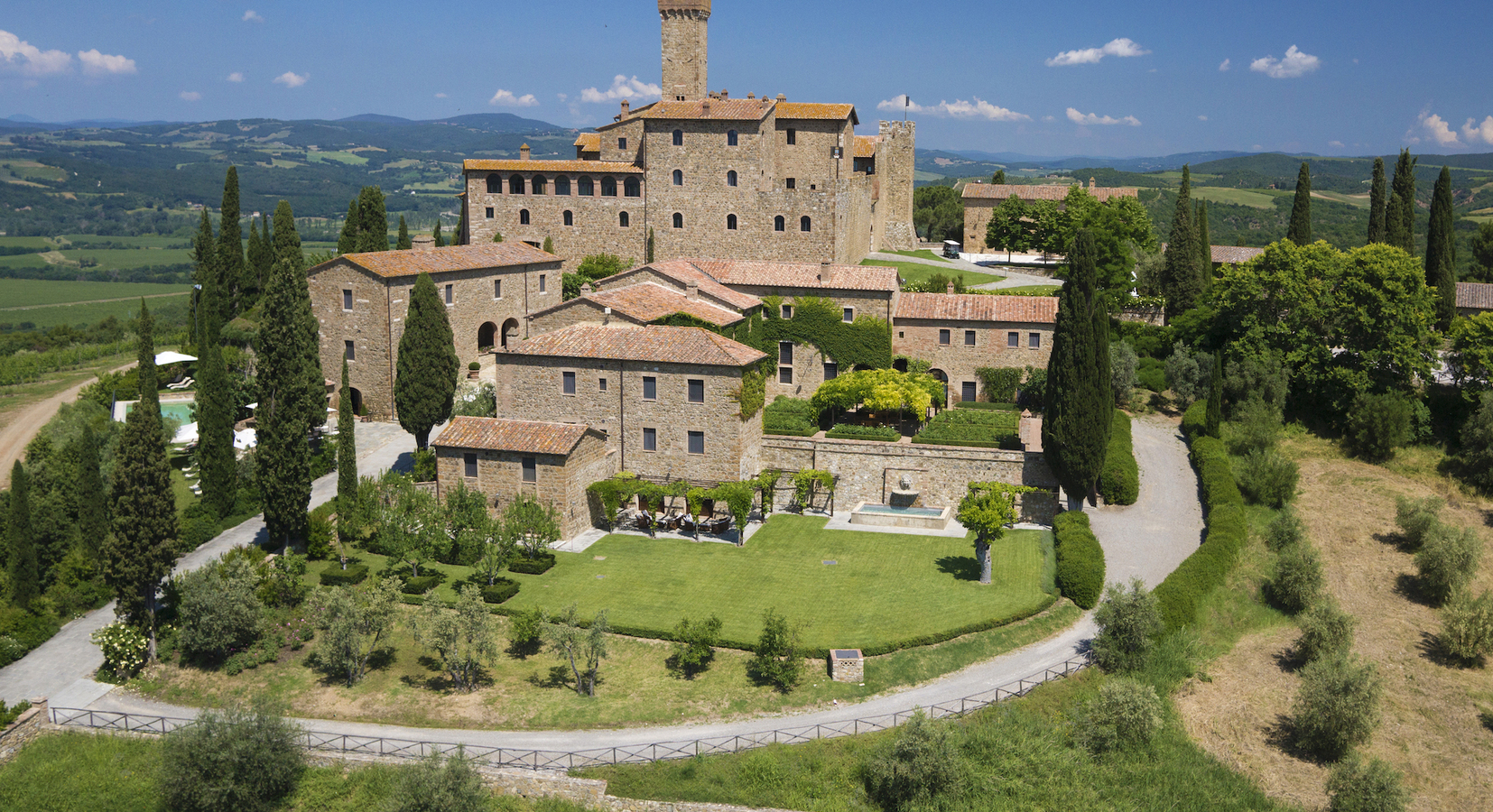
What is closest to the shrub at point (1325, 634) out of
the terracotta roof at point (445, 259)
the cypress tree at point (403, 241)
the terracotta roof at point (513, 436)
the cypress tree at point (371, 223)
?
the terracotta roof at point (513, 436)

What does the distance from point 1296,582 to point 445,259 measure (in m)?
35.6

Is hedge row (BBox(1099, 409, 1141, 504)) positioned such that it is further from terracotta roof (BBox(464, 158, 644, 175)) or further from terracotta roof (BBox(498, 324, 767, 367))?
terracotta roof (BBox(464, 158, 644, 175))

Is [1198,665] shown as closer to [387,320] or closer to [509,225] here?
[387,320]

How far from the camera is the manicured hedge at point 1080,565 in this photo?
29.9m

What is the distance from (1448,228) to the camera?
48000 mm

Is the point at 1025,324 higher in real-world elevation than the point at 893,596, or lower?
higher

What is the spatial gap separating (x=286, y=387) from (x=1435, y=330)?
149 ft

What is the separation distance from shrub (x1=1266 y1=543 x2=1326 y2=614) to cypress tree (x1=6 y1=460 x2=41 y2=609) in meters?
35.5

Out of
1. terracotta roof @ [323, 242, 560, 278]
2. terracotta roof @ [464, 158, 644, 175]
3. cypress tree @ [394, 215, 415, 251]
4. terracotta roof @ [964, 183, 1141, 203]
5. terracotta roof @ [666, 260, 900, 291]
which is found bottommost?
terracotta roof @ [666, 260, 900, 291]

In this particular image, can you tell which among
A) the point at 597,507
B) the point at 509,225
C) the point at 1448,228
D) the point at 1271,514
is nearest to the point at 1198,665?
the point at 1271,514

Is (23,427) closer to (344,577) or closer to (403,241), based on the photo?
(403,241)

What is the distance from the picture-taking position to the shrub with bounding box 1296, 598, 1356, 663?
2831 centimetres

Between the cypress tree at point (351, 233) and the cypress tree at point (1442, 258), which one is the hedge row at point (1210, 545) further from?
the cypress tree at point (351, 233)

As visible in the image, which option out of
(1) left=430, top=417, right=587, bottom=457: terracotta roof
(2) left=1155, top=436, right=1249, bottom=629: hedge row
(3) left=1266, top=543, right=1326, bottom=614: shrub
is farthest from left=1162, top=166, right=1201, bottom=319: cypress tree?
(1) left=430, top=417, right=587, bottom=457: terracotta roof
